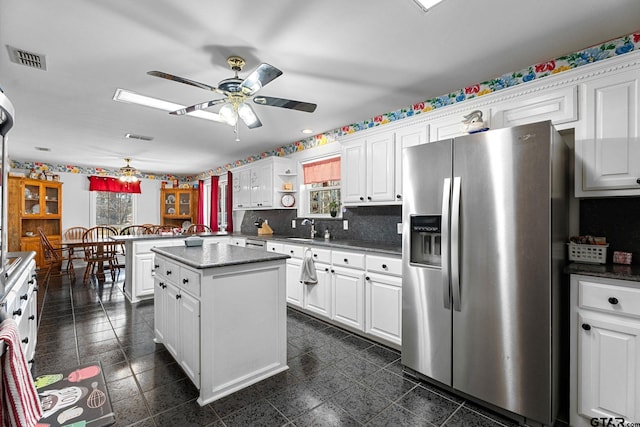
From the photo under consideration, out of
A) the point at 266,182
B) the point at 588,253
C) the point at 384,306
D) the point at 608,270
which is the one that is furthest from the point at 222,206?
the point at 608,270

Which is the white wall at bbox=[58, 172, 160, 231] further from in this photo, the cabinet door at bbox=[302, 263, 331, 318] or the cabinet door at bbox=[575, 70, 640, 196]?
the cabinet door at bbox=[575, 70, 640, 196]

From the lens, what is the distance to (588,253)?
1893 mm

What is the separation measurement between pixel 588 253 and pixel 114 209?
29.5ft

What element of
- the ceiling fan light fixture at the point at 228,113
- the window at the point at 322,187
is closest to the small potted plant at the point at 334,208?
the window at the point at 322,187

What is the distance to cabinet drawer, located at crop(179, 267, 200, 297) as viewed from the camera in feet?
6.47

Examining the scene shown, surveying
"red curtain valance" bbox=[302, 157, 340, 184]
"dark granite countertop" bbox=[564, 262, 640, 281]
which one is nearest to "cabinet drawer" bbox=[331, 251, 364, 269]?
"red curtain valance" bbox=[302, 157, 340, 184]

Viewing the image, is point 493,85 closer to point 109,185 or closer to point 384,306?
point 384,306

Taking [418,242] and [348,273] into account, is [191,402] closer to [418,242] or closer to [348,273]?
[348,273]

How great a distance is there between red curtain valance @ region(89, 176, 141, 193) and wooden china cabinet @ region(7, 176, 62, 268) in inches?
24.4

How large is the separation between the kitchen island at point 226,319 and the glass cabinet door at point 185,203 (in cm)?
633

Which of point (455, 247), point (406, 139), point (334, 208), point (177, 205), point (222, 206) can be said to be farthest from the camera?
point (177, 205)

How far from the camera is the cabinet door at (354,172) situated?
10.8 feet

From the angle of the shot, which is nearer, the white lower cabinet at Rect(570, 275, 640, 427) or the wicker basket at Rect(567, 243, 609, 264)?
the white lower cabinet at Rect(570, 275, 640, 427)

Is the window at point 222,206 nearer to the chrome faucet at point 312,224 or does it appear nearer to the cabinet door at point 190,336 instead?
the chrome faucet at point 312,224
